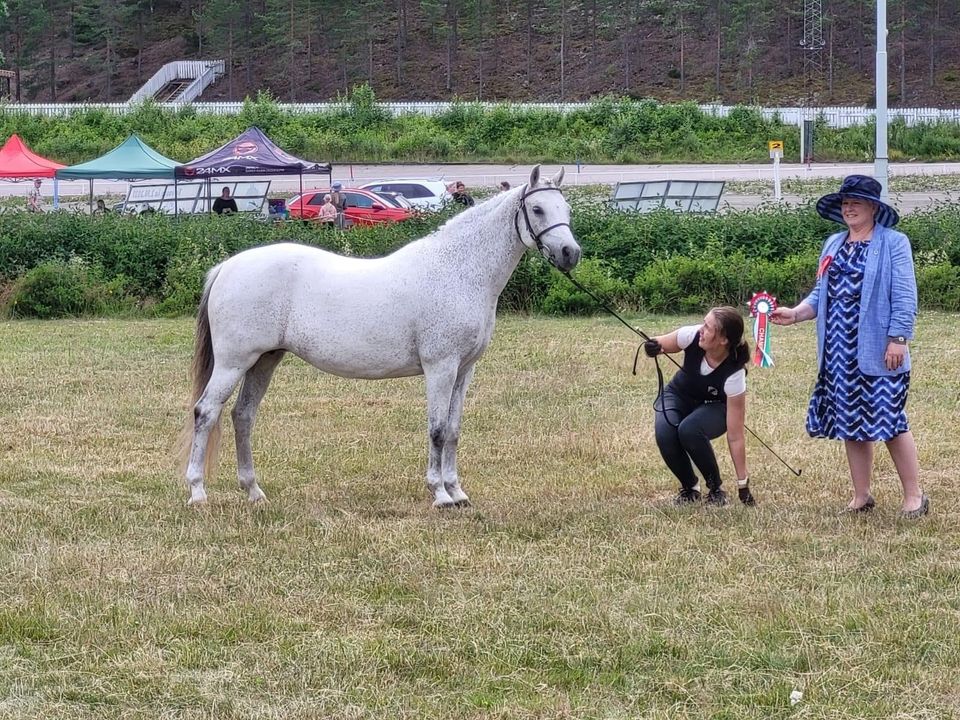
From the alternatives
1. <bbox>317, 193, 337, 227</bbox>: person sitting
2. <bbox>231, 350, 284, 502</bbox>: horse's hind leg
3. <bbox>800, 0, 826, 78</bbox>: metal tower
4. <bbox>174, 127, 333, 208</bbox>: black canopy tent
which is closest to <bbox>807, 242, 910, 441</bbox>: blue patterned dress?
<bbox>231, 350, 284, 502</bbox>: horse's hind leg

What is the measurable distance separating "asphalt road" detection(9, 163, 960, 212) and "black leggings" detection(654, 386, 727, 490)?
2755cm

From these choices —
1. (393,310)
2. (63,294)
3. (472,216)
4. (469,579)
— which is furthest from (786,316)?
(63,294)

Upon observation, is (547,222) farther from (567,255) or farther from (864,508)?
(864,508)

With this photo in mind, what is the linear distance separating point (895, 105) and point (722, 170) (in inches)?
915

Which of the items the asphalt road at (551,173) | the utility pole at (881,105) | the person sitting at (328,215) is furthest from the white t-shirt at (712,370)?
the asphalt road at (551,173)

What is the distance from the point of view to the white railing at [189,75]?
6812cm

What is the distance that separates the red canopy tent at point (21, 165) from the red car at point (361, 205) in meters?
5.79

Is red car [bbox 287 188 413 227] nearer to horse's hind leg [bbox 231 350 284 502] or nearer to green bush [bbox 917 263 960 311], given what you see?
green bush [bbox 917 263 960 311]

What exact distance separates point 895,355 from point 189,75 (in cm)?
6821

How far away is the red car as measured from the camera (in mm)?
28281

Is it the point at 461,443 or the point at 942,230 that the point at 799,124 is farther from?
the point at 461,443

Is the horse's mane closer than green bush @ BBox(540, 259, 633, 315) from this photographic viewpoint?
Answer: Yes

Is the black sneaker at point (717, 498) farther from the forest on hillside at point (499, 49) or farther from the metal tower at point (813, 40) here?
the metal tower at point (813, 40)

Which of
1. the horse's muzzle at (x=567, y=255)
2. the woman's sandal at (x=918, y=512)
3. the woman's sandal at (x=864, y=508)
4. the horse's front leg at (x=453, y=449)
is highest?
the horse's muzzle at (x=567, y=255)
